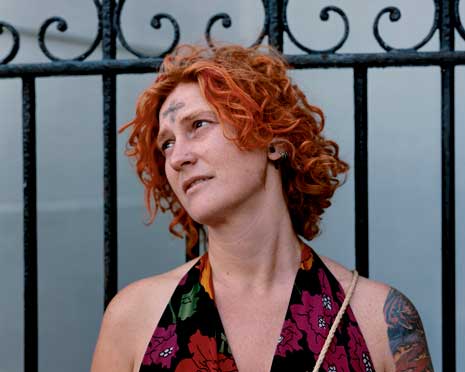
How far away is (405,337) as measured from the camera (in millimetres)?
2002

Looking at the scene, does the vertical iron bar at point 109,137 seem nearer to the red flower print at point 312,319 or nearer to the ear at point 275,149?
the ear at point 275,149

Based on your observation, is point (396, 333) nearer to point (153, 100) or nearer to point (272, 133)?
point (272, 133)

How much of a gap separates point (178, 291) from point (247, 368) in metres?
0.30

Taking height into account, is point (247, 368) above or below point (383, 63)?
below

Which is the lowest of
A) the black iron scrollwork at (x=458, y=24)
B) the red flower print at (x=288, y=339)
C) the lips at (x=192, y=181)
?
the red flower print at (x=288, y=339)

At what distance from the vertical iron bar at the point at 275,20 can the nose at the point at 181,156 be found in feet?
1.80

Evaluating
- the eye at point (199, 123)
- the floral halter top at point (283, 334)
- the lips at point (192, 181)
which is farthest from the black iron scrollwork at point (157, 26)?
the floral halter top at point (283, 334)

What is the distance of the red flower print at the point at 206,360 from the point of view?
74.9 inches

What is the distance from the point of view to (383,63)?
2.31 m

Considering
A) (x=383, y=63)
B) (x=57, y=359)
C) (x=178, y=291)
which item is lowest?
(x=57, y=359)

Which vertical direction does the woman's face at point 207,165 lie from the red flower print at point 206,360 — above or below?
above

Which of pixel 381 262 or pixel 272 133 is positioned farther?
pixel 381 262

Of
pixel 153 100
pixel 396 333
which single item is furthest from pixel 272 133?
pixel 396 333

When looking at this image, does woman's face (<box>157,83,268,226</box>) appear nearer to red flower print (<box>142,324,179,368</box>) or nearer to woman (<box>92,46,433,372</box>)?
woman (<box>92,46,433,372</box>)
